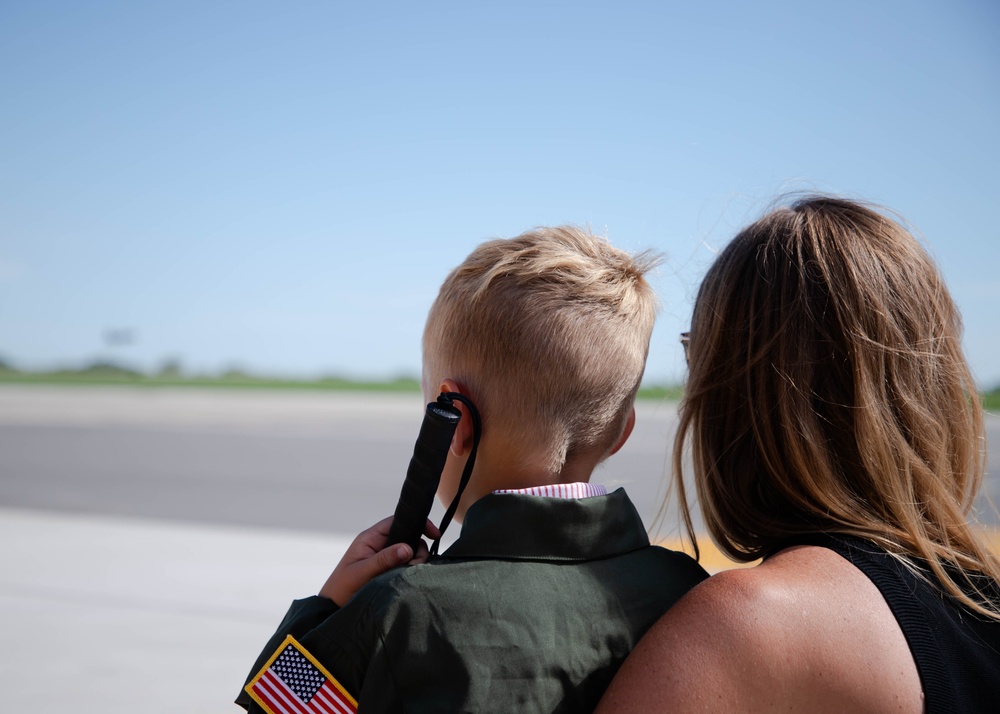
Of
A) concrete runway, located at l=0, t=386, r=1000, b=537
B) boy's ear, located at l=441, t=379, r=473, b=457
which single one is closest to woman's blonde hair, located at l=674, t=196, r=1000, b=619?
boy's ear, located at l=441, t=379, r=473, b=457

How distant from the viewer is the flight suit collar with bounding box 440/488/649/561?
1276 millimetres

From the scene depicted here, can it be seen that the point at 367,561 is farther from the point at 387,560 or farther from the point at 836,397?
the point at 836,397

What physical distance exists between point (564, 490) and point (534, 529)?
0.13 m

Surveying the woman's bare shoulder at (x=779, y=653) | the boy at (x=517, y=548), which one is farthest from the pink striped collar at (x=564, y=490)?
the woman's bare shoulder at (x=779, y=653)

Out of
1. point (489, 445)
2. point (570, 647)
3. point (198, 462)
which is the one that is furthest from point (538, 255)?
point (198, 462)

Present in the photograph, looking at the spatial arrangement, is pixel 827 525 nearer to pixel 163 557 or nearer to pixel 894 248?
pixel 894 248

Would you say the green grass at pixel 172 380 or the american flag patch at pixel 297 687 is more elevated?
the american flag patch at pixel 297 687

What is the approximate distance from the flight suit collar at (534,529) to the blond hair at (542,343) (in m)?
0.13

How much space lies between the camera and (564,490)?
1.39 m

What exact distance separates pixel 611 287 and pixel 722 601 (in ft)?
2.28

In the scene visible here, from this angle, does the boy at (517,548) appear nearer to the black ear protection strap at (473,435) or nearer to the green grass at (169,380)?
the black ear protection strap at (473,435)

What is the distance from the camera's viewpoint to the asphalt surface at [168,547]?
3.57 metres

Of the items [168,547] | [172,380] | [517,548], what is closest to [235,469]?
[168,547]

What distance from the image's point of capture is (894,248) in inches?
52.7
